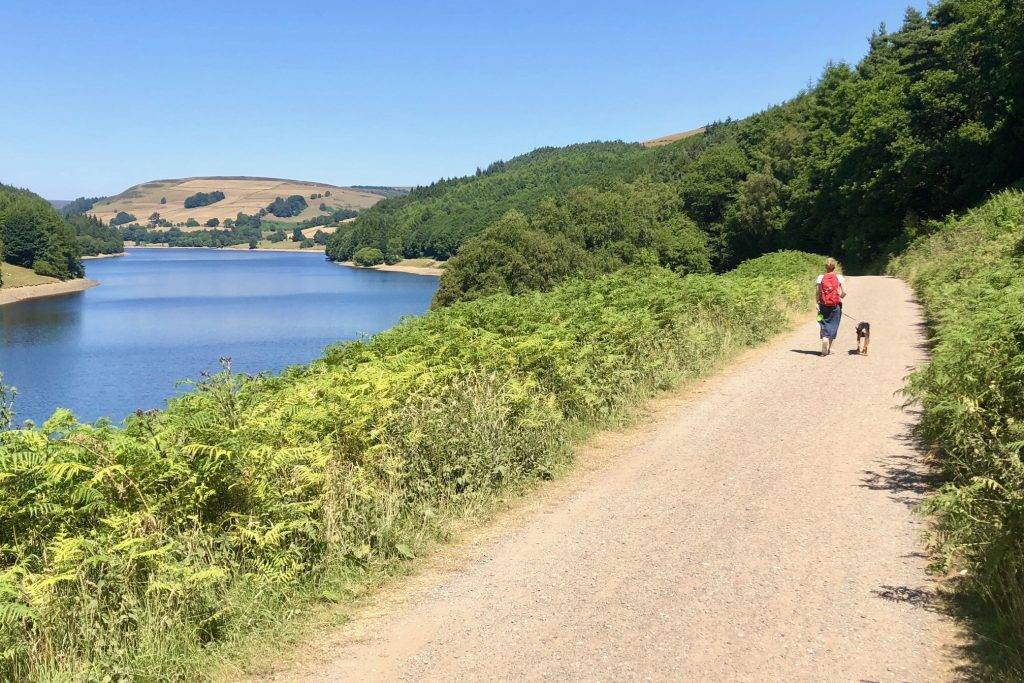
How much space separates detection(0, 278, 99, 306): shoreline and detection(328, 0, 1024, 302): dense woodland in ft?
229

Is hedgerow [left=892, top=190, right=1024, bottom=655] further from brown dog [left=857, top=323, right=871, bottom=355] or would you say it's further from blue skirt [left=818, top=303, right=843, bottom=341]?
blue skirt [left=818, top=303, right=843, bottom=341]

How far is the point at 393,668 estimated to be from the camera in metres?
4.83

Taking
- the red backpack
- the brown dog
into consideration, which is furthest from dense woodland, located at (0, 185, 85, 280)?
the brown dog

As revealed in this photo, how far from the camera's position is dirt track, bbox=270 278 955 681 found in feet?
15.6

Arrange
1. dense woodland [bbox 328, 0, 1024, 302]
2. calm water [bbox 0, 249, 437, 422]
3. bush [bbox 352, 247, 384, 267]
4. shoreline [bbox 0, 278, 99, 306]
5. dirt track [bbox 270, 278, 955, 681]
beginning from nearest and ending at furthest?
1. dirt track [bbox 270, 278, 955, 681]
2. dense woodland [bbox 328, 0, 1024, 302]
3. calm water [bbox 0, 249, 437, 422]
4. shoreline [bbox 0, 278, 99, 306]
5. bush [bbox 352, 247, 384, 267]

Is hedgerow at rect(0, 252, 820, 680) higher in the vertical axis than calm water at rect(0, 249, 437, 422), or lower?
higher

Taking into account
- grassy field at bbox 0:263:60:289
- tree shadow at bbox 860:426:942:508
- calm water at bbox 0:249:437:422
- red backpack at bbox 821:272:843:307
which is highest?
red backpack at bbox 821:272:843:307

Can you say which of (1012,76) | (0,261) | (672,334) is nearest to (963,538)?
(672,334)

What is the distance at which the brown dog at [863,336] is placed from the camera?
48.8ft

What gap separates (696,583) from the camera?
226 inches

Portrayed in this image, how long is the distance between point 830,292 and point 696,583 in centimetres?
1117

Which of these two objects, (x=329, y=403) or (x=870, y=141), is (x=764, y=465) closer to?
(x=329, y=403)

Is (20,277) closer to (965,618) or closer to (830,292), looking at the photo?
(830,292)

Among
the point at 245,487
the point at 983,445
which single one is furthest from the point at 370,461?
the point at 983,445
